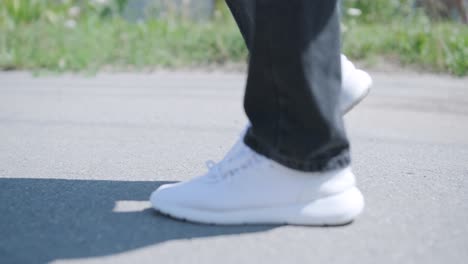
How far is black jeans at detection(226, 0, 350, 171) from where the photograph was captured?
119 centimetres

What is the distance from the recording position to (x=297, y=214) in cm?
131

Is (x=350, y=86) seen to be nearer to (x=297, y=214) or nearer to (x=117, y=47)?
(x=297, y=214)

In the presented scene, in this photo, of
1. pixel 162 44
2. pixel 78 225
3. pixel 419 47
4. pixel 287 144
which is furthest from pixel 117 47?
pixel 287 144

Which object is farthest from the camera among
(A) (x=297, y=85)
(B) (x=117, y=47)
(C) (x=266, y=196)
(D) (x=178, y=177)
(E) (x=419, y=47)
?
(B) (x=117, y=47)

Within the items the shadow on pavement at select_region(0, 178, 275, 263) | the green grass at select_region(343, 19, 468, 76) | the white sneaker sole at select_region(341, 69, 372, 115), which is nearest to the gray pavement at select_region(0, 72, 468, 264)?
the shadow on pavement at select_region(0, 178, 275, 263)

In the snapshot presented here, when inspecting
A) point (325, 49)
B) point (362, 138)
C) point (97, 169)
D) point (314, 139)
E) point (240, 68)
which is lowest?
point (240, 68)

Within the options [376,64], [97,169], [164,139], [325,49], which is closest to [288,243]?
[325,49]

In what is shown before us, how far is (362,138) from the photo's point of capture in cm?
242

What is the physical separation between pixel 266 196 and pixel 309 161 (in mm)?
121

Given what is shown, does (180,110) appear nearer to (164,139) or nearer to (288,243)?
(164,139)

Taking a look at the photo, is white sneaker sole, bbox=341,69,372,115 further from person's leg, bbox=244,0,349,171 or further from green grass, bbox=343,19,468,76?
green grass, bbox=343,19,468,76

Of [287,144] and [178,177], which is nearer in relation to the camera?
[287,144]

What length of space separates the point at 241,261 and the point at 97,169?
85 centimetres

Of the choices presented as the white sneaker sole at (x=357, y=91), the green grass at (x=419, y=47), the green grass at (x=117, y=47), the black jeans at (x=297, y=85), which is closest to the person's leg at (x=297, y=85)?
the black jeans at (x=297, y=85)
